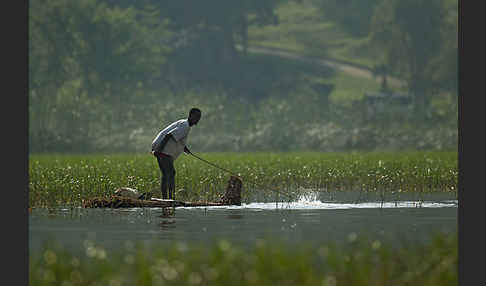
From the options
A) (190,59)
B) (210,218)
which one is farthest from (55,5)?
(210,218)

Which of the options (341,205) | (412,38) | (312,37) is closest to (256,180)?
(341,205)

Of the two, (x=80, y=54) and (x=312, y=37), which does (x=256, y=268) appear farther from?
(x=312, y=37)

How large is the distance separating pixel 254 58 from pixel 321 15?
1213 inches

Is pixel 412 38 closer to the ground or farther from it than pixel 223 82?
farther from it

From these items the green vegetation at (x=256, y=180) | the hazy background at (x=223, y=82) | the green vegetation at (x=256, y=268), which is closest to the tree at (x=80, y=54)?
the hazy background at (x=223, y=82)

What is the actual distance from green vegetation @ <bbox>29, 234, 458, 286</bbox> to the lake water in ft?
8.17

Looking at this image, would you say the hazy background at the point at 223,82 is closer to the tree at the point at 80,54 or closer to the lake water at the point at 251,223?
the tree at the point at 80,54

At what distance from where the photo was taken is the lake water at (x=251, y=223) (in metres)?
19.6

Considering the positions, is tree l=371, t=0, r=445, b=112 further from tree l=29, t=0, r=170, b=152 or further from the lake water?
the lake water

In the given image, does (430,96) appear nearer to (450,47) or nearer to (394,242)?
(450,47)

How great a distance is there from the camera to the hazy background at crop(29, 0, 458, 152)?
257 ft

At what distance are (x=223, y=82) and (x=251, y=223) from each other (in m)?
76.6

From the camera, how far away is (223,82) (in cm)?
9894

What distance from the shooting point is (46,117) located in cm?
8256
